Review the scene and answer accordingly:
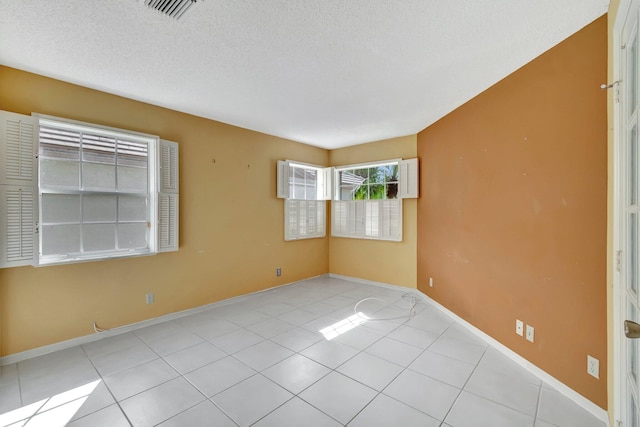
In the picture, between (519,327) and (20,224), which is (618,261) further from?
Result: (20,224)

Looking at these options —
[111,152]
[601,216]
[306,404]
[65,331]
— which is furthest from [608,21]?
[65,331]

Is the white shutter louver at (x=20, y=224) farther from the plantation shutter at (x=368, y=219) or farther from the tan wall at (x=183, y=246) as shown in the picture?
the plantation shutter at (x=368, y=219)

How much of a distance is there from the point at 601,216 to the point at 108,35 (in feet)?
11.5

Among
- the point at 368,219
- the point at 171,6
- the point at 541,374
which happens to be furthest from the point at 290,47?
the point at 368,219

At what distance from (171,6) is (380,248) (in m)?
4.14

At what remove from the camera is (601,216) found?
1.69 metres

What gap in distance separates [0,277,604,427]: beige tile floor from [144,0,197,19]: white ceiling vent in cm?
257

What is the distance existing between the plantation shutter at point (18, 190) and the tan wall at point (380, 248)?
417 centimetres

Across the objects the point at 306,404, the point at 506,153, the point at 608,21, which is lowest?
the point at 306,404

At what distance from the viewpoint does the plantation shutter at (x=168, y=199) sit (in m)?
3.18

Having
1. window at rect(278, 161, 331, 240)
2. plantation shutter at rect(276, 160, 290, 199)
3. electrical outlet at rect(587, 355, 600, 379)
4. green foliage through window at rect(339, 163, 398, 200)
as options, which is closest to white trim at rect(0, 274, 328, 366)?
window at rect(278, 161, 331, 240)

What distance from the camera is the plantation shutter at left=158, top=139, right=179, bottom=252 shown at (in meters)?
3.18

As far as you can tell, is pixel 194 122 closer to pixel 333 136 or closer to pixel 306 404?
pixel 333 136

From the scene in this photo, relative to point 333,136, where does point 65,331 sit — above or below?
below
